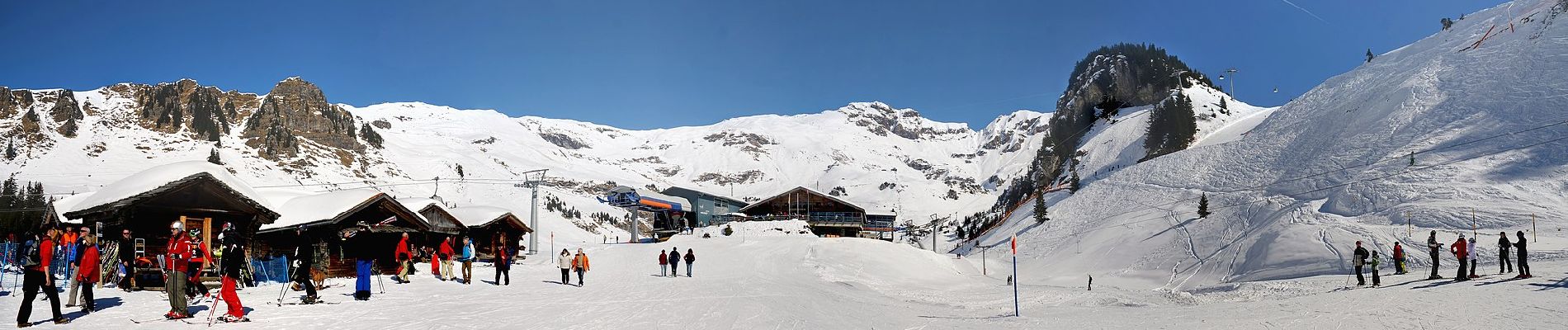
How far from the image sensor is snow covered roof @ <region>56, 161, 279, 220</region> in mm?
19125

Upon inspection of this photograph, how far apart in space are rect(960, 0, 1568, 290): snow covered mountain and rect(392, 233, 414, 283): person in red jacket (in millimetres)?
29910

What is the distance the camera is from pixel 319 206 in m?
25.5

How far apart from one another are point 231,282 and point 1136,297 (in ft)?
65.6

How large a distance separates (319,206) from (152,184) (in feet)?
19.6

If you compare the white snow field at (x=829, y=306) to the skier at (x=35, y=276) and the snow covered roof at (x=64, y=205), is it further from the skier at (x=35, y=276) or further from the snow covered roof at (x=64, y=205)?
the snow covered roof at (x=64, y=205)

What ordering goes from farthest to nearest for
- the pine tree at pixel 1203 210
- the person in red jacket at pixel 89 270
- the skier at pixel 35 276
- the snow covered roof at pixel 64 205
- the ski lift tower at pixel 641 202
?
the ski lift tower at pixel 641 202
the pine tree at pixel 1203 210
the snow covered roof at pixel 64 205
the person in red jacket at pixel 89 270
the skier at pixel 35 276

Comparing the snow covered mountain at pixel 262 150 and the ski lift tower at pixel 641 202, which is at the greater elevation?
the snow covered mountain at pixel 262 150

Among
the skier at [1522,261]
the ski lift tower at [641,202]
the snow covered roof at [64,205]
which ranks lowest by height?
the skier at [1522,261]

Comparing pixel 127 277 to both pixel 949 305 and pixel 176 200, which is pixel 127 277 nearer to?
pixel 176 200

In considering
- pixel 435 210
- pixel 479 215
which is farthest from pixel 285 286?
pixel 479 215

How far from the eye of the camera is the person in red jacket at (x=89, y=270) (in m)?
11.9

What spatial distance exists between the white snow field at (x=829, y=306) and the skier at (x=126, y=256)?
1.86ft

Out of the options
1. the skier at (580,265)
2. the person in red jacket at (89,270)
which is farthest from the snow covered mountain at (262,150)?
the person in red jacket at (89,270)

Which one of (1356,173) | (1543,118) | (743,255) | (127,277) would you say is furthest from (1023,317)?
(1543,118)
